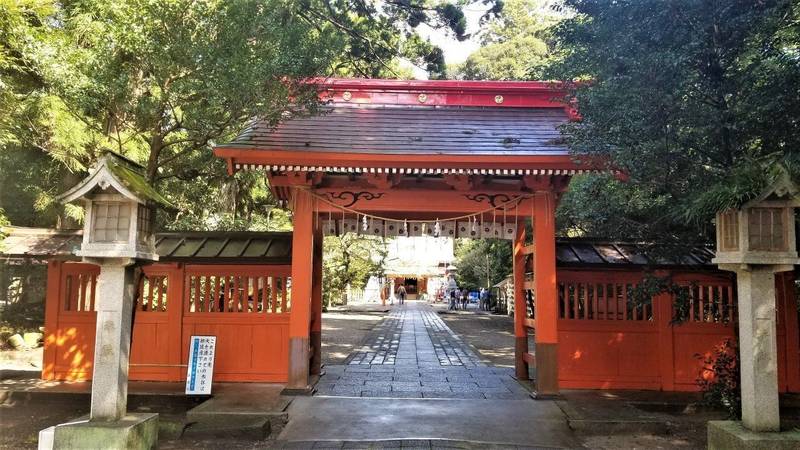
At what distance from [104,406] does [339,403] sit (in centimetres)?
340

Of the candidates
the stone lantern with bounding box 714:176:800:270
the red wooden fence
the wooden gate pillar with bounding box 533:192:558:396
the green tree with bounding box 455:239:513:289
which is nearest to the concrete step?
the red wooden fence

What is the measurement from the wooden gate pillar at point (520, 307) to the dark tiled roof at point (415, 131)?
177 cm

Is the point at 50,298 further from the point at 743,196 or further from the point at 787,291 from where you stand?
the point at 787,291

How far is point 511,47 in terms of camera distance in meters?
41.9

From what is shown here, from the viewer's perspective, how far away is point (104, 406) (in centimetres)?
536

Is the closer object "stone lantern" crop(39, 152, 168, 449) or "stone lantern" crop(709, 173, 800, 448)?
"stone lantern" crop(709, 173, 800, 448)

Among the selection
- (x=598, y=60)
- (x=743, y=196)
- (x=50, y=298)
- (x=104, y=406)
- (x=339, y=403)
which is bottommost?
(x=339, y=403)

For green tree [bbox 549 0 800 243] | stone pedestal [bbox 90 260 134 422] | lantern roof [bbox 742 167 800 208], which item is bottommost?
stone pedestal [bbox 90 260 134 422]

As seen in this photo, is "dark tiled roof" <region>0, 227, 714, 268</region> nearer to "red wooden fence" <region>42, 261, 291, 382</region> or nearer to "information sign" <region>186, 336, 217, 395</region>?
"red wooden fence" <region>42, 261, 291, 382</region>

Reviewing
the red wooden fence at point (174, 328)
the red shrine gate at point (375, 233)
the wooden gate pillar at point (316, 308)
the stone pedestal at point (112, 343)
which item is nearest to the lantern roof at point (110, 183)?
the stone pedestal at point (112, 343)

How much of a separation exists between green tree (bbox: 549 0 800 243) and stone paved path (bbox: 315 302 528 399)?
14.1 feet

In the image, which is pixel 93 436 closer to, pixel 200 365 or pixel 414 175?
pixel 200 365

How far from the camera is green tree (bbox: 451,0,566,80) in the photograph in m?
40.1

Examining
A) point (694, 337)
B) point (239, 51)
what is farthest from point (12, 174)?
point (694, 337)
